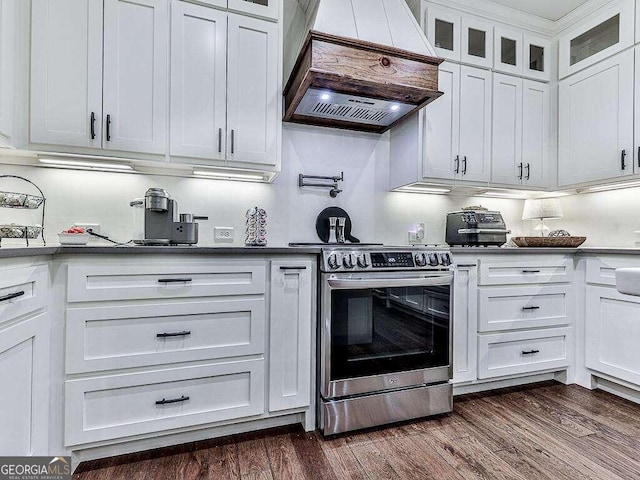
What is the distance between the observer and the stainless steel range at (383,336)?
1.74 meters

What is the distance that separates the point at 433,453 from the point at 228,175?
1898 millimetres

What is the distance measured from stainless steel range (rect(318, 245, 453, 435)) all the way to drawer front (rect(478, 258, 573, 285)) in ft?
1.26

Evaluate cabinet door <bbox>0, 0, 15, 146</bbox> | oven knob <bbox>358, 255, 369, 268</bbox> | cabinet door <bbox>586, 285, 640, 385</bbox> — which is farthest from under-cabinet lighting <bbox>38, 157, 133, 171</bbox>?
cabinet door <bbox>586, 285, 640, 385</bbox>

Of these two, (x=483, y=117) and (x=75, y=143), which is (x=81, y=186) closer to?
(x=75, y=143)

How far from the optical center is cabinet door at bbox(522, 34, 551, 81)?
2.66 m

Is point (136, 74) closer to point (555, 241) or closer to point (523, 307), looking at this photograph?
point (523, 307)

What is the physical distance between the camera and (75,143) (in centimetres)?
171

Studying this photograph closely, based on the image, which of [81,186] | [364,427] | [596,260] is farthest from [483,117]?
[81,186]

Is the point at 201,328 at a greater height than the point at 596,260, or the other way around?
the point at 596,260

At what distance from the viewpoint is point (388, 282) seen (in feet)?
5.98

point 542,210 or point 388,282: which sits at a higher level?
point 542,210

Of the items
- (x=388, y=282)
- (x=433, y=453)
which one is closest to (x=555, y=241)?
(x=388, y=282)

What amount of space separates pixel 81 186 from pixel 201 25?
116cm

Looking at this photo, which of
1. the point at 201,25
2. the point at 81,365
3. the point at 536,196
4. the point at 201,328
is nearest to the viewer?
the point at 81,365
